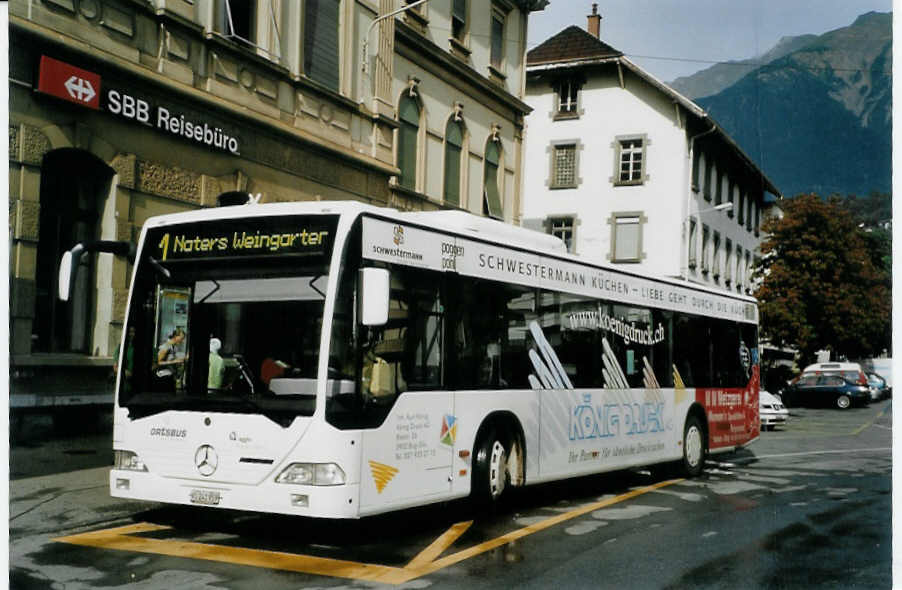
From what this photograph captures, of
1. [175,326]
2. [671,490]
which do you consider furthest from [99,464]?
[671,490]

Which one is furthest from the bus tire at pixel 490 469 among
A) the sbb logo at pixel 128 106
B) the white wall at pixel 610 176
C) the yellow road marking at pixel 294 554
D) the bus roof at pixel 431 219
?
the white wall at pixel 610 176

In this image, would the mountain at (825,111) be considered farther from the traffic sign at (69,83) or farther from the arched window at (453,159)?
the arched window at (453,159)

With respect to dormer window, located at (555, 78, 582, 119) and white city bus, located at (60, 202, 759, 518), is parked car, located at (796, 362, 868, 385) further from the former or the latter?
white city bus, located at (60, 202, 759, 518)

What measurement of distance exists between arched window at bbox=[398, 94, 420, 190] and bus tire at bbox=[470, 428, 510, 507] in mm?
11732

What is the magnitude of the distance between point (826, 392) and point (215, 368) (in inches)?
1276

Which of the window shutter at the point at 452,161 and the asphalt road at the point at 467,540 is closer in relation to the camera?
the asphalt road at the point at 467,540

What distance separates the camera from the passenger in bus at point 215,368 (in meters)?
8.69

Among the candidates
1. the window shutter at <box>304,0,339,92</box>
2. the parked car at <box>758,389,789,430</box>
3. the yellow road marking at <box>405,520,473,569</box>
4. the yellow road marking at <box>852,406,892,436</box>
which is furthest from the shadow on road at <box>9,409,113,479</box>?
the parked car at <box>758,389,789,430</box>

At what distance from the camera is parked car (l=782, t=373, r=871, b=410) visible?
36781mm

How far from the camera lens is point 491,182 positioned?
25938mm

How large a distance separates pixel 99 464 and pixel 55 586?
18.4ft

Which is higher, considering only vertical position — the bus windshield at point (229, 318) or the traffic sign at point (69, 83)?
the traffic sign at point (69, 83)

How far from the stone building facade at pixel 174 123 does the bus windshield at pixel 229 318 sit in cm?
416

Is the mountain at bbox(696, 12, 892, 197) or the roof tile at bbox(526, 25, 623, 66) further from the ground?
the roof tile at bbox(526, 25, 623, 66)
